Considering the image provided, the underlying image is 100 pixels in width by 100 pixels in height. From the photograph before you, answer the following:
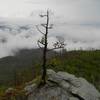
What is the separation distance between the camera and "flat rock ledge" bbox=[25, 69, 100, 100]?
1423 inches

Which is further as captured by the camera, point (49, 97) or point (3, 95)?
point (3, 95)

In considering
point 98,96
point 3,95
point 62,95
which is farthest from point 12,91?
point 98,96

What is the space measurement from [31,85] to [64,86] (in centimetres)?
455

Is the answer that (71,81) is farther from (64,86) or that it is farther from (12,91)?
(12,91)

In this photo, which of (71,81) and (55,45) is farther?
(71,81)

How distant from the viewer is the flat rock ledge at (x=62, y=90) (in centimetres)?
3616

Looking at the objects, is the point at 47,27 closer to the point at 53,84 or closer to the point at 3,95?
the point at 53,84

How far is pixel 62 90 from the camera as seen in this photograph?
3681 centimetres

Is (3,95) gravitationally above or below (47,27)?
below

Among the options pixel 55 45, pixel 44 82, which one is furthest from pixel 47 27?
pixel 44 82

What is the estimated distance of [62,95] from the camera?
3606 cm

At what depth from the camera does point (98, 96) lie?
37.6m

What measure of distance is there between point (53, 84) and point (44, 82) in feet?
3.54

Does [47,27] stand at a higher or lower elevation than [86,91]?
higher
